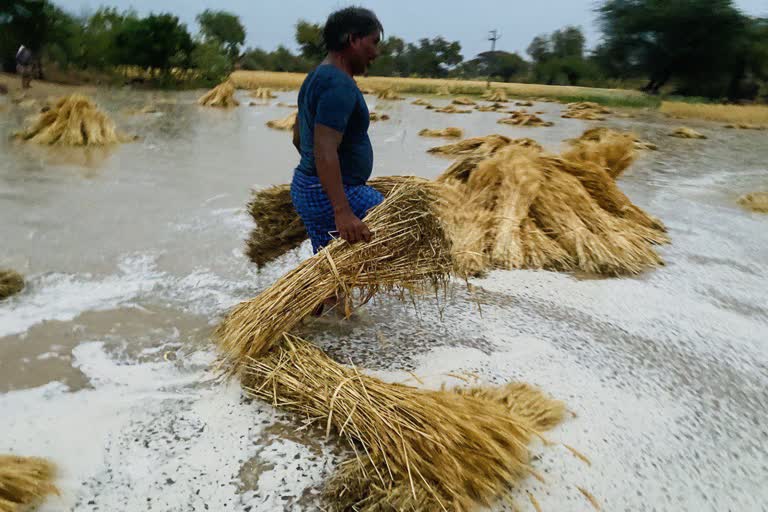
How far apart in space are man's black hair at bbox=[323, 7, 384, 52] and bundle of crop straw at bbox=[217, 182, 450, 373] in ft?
2.04

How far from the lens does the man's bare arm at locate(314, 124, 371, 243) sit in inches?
81.5

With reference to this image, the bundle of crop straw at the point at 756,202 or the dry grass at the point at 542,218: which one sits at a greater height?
the dry grass at the point at 542,218

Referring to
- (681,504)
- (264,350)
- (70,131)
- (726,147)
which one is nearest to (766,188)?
(726,147)

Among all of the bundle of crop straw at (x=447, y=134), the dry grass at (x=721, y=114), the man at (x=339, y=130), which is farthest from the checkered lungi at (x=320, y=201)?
the dry grass at (x=721, y=114)

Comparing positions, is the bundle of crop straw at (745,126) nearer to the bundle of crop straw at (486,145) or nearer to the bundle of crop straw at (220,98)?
the bundle of crop straw at (486,145)

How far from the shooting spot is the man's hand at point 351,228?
2143mm

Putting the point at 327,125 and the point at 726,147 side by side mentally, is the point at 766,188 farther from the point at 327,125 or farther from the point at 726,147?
the point at 327,125

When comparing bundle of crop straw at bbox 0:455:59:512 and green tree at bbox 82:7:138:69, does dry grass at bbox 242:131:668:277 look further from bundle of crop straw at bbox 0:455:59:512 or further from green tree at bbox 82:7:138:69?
green tree at bbox 82:7:138:69

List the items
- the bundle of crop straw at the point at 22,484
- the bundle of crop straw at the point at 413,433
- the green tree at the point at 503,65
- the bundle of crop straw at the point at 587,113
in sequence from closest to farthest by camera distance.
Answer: the bundle of crop straw at the point at 22,484
the bundle of crop straw at the point at 413,433
the bundle of crop straw at the point at 587,113
the green tree at the point at 503,65

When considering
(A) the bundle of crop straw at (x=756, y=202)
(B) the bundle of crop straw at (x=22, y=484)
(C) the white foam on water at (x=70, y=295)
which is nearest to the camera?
(B) the bundle of crop straw at (x=22, y=484)

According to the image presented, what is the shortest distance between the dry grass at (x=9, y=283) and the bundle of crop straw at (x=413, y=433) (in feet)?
5.68

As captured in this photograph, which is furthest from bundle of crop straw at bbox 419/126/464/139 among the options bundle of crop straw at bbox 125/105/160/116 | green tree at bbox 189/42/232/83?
green tree at bbox 189/42/232/83

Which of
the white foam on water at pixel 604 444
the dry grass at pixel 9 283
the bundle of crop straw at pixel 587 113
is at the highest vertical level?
the bundle of crop straw at pixel 587 113

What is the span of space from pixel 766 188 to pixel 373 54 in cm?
769
